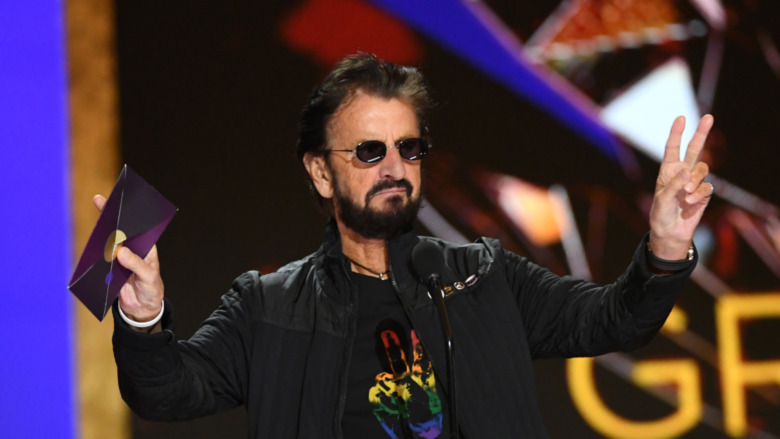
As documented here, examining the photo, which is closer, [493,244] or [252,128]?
[493,244]

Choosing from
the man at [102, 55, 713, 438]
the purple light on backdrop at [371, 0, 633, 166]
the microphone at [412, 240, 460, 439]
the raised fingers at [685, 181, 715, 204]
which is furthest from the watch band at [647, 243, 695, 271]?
the purple light on backdrop at [371, 0, 633, 166]

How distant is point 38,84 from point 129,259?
1937 millimetres

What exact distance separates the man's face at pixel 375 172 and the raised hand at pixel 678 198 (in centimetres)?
60

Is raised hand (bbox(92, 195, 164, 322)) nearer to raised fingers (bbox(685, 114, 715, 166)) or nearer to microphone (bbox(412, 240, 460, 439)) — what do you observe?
microphone (bbox(412, 240, 460, 439))

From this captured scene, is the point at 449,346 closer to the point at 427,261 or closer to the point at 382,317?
the point at 427,261

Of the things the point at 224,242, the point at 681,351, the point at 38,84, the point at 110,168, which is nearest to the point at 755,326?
the point at 681,351

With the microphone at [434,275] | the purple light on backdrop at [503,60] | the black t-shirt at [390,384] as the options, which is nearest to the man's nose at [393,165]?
the black t-shirt at [390,384]

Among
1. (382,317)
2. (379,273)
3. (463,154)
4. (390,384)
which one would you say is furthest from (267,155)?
(390,384)

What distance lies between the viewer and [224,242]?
3295 millimetres

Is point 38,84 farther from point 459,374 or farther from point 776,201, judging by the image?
point 776,201

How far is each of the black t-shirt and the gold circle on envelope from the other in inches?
23.5

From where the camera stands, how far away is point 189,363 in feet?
6.07

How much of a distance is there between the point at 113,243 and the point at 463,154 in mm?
2004

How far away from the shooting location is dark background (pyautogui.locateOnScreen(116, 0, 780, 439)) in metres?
3.28
